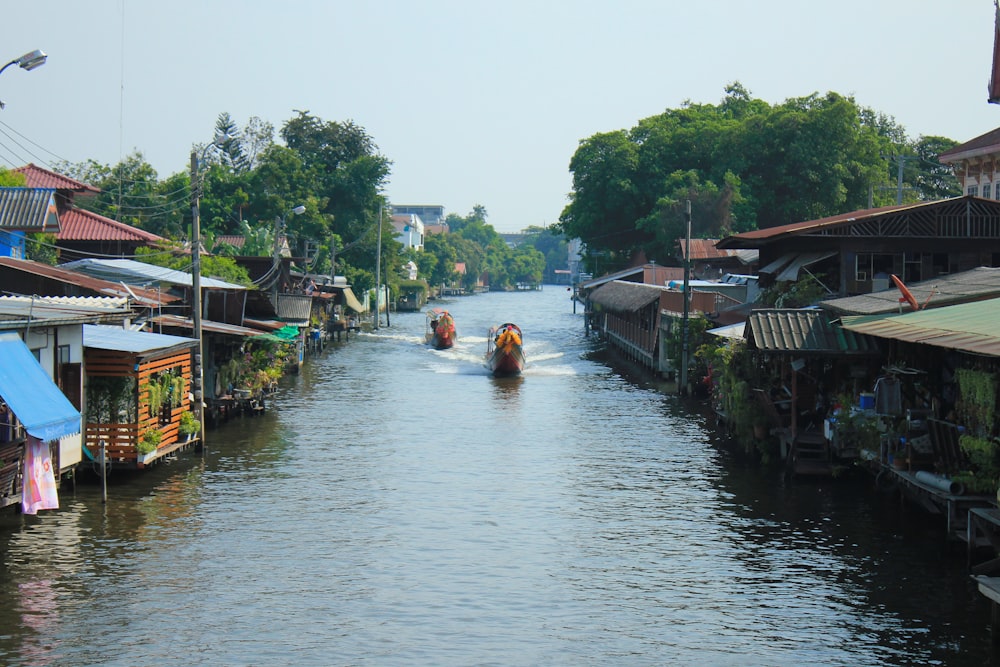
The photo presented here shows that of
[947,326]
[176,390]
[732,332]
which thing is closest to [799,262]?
[732,332]

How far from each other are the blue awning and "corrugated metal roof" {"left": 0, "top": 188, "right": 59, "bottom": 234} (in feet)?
44.5

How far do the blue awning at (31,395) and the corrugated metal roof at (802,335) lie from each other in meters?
16.3

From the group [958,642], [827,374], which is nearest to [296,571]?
[958,642]

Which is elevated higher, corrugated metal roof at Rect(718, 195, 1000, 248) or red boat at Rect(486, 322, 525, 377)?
corrugated metal roof at Rect(718, 195, 1000, 248)

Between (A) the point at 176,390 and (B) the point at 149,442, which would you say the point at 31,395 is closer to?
(B) the point at 149,442

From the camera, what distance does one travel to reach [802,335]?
92.8 ft

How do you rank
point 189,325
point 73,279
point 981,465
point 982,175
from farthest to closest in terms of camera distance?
point 982,175 → point 189,325 → point 73,279 → point 981,465

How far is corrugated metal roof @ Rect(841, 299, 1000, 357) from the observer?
63.6 feet

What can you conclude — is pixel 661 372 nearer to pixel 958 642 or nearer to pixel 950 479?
pixel 950 479

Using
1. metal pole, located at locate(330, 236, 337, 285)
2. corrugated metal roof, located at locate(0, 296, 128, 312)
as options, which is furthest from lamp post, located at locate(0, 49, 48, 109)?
metal pole, located at locate(330, 236, 337, 285)

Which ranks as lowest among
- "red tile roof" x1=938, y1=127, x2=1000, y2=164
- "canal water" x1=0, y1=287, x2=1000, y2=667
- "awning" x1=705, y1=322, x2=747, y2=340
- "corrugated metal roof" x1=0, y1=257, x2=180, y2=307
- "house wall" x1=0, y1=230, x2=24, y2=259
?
"canal water" x1=0, y1=287, x2=1000, y2=667

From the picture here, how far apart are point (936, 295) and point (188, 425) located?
67.1 ft

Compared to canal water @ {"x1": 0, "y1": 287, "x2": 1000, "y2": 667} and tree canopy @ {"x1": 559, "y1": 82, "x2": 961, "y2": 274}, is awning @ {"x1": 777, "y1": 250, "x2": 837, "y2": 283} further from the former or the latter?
tree canopy @ {"x1": 559, "y1": 82, "x2": 961, "y2": 274}

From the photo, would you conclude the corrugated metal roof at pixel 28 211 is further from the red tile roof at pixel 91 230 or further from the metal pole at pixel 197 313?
the red tile roof at pixel 91 230
